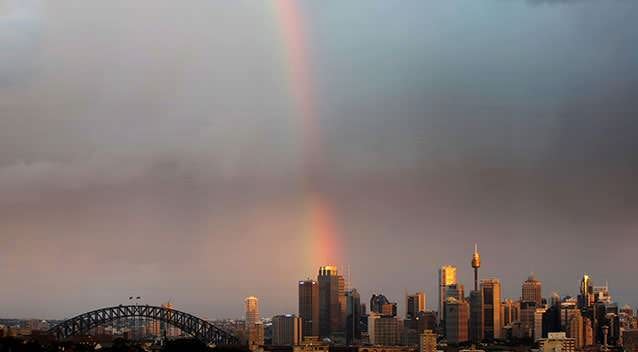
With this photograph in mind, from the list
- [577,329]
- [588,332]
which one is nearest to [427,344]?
[577,329]

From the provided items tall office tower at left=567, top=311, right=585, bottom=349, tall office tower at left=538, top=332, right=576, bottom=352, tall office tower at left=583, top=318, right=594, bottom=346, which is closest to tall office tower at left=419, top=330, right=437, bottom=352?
tall office tower at left=538, top=332, right=576, bottom=352

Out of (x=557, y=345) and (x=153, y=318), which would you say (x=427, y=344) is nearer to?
(x=557, y=345)

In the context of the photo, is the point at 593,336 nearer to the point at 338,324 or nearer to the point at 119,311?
the point at 338,324

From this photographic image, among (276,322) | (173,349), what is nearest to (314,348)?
(173,349)

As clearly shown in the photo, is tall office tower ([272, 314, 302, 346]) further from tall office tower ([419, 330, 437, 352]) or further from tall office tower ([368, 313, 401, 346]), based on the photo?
tall office tower ([419, 330, 437, 352])

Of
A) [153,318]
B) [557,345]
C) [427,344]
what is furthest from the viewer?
[153,318]
